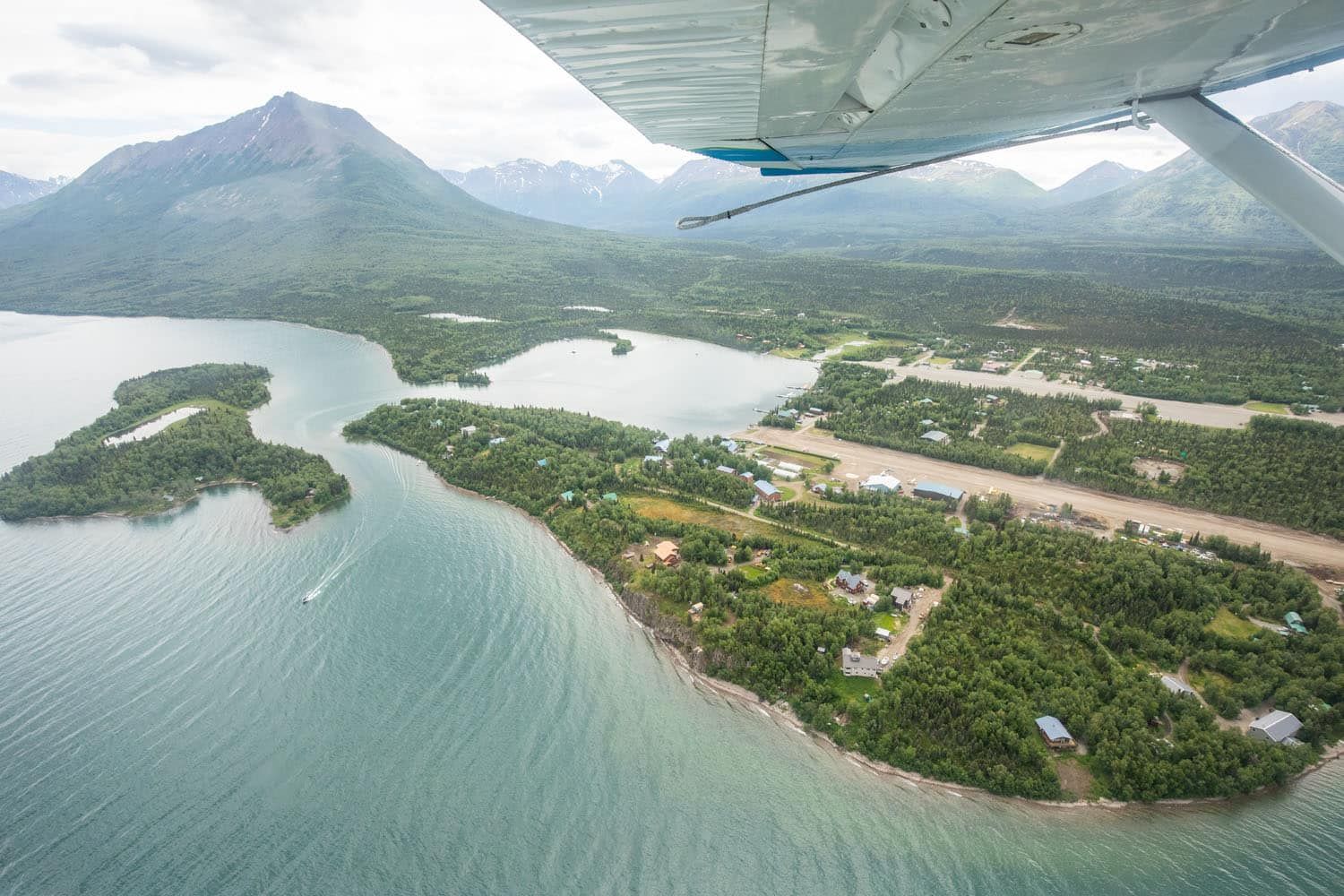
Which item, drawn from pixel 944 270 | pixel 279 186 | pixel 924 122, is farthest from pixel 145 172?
pixel 924 122

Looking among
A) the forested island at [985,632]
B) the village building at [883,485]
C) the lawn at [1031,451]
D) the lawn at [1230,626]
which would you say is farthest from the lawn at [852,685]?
the lawn at [1031,451]

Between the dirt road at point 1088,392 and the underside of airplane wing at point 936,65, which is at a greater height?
the underside of airplane wing at point 936,65

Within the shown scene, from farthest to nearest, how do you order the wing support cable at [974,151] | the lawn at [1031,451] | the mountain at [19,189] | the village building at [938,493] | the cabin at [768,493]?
the mountain at [19,189]
the lawn at [1031,451]
the cabin at [768,493]
the village building at [938,493]
the wing support cable at [974,151]

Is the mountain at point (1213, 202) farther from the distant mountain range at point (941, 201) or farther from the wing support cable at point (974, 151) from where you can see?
the wing support cable at point (974, 151)

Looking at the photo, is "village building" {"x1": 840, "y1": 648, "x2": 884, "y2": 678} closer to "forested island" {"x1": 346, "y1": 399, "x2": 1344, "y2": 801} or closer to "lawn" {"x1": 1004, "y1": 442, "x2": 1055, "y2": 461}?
"forested island" {"x1": 346, "y1": 399, "x2": 1344, "y2": 801}

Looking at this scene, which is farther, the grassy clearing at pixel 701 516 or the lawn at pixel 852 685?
the grassy clearing at pixel 701 516

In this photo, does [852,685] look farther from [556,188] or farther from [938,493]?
[556,188]
